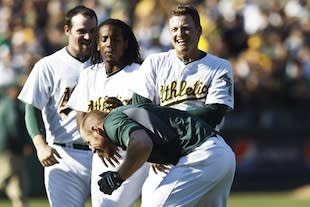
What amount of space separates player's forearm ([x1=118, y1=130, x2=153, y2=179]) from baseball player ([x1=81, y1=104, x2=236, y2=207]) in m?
0.02

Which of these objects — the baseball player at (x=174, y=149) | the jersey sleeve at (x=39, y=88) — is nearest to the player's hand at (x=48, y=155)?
the jersey sleeve at (x=39, y=88)

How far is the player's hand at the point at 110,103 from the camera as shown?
7785 millimetres

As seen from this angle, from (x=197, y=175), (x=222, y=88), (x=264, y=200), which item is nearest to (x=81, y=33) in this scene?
(x=222, y=88)

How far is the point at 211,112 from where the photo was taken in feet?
23.9

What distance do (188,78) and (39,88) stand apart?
68.1 inches

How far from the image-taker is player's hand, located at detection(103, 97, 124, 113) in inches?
307

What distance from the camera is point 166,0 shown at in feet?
67.1

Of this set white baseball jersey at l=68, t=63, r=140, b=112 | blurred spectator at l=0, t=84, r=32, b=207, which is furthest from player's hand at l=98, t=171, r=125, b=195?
blurred spectator at l=0, t=84, r=32, b=207

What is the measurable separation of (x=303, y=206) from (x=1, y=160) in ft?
15.4

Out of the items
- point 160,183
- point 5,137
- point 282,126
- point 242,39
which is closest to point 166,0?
point 242,39

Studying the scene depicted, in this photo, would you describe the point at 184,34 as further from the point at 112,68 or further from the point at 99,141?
the point at 99,141

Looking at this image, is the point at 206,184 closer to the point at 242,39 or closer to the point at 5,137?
the point at 5,137

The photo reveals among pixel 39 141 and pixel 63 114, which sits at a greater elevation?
pixel 63 114

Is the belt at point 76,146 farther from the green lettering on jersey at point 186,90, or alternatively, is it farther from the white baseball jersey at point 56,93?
the green lettering on jersey at point 186,90
